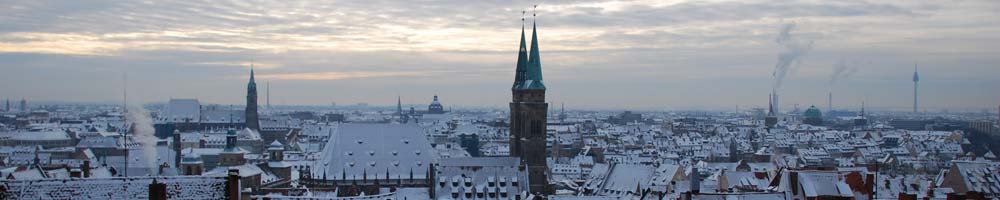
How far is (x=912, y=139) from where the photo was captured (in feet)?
655

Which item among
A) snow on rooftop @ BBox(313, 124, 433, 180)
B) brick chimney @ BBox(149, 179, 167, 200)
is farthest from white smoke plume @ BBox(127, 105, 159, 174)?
brick chimney @ BBox(149, 179, 167, 200)

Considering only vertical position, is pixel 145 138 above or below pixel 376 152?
below

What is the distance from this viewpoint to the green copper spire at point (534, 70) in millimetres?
89312

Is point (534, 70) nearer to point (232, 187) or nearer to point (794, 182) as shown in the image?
point (794, 182)

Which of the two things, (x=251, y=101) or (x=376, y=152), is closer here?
(x=376, y=152)

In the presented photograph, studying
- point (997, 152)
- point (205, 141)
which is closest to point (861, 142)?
point (997, 152)

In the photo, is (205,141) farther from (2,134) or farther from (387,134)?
(387,134)

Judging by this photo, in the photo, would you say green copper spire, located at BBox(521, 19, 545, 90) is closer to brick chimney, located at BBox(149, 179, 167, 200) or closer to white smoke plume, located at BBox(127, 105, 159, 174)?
white smoke plume, located at BBox(127, 105, 159, 174)

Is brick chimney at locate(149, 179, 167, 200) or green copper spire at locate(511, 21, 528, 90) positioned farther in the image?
green copper spire at locate(511, 21, 528, 90)

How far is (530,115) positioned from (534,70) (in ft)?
11.7

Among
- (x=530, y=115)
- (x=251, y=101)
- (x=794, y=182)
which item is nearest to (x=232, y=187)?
(x=794, y=182)

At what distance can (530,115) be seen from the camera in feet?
293

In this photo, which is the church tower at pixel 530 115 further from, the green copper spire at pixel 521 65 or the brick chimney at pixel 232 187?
the brick chimney at pixel 232 187

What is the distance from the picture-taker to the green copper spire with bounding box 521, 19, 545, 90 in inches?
3516
